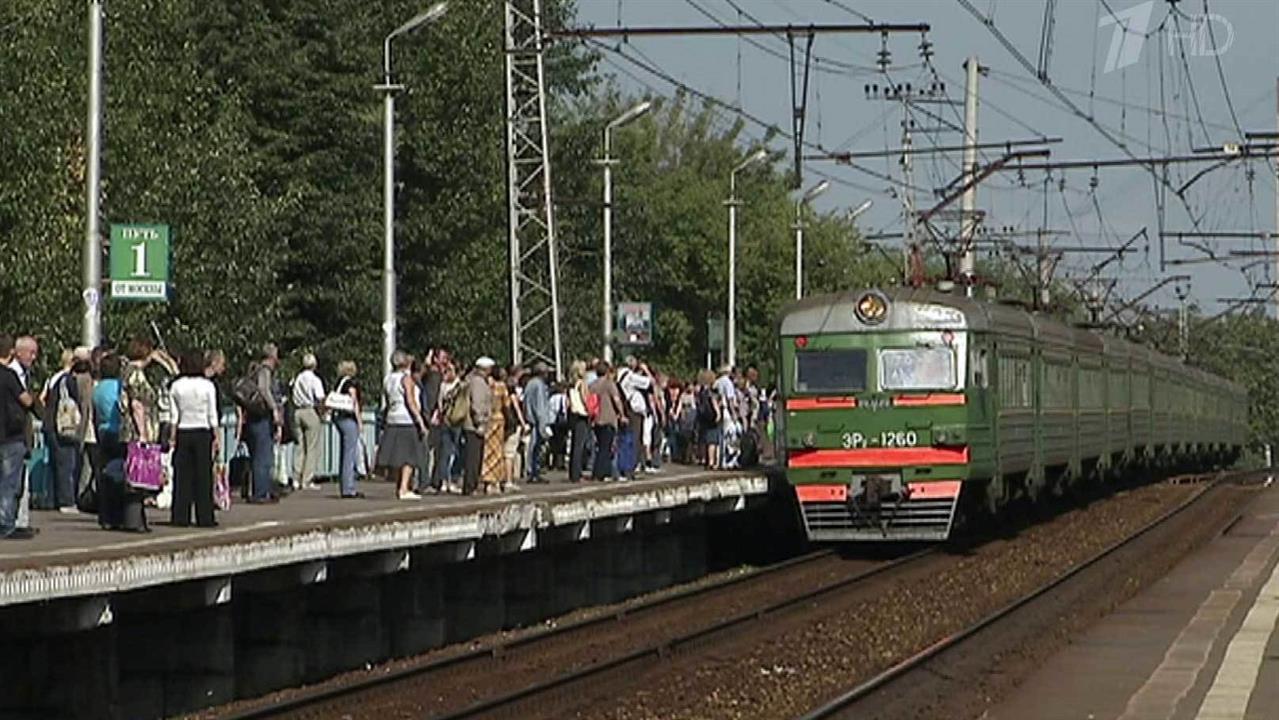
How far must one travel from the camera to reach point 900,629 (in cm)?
2450

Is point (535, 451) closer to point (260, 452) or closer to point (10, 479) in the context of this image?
point (260, 452)

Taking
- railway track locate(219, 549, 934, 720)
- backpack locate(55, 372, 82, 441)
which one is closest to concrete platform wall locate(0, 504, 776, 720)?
railway track locate(219, 549, 934, 720)

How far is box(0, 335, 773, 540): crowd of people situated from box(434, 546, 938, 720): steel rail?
3.93 meters

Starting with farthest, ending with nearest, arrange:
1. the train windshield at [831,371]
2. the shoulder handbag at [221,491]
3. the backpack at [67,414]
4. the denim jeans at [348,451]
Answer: the train windshield at [831,371], the denim jeans at [348,451], the shoulder handbag at [221,491], the backpack at [67,414]

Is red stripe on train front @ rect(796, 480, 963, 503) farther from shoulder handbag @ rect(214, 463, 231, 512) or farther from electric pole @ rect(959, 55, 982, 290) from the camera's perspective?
electric pole @ rect(959, 55, 982, 290)

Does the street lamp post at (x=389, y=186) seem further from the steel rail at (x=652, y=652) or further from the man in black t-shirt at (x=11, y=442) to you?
the man in black t-shirt at (x=11, y=442)

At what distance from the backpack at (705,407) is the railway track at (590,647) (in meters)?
7.69

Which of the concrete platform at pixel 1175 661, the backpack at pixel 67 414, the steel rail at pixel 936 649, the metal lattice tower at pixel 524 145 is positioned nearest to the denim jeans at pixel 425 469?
the backpack at pixel 67 414

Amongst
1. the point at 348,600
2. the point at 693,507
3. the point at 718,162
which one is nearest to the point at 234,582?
the point at 348,600

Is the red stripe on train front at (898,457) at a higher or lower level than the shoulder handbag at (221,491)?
higher

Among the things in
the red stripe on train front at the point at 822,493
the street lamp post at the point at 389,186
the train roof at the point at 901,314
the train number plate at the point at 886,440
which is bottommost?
the red stripe on train front at the point at 822,493

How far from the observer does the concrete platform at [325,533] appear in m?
17.2

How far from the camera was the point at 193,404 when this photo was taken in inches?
867

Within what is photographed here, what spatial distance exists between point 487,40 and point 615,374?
2681 centimetres
